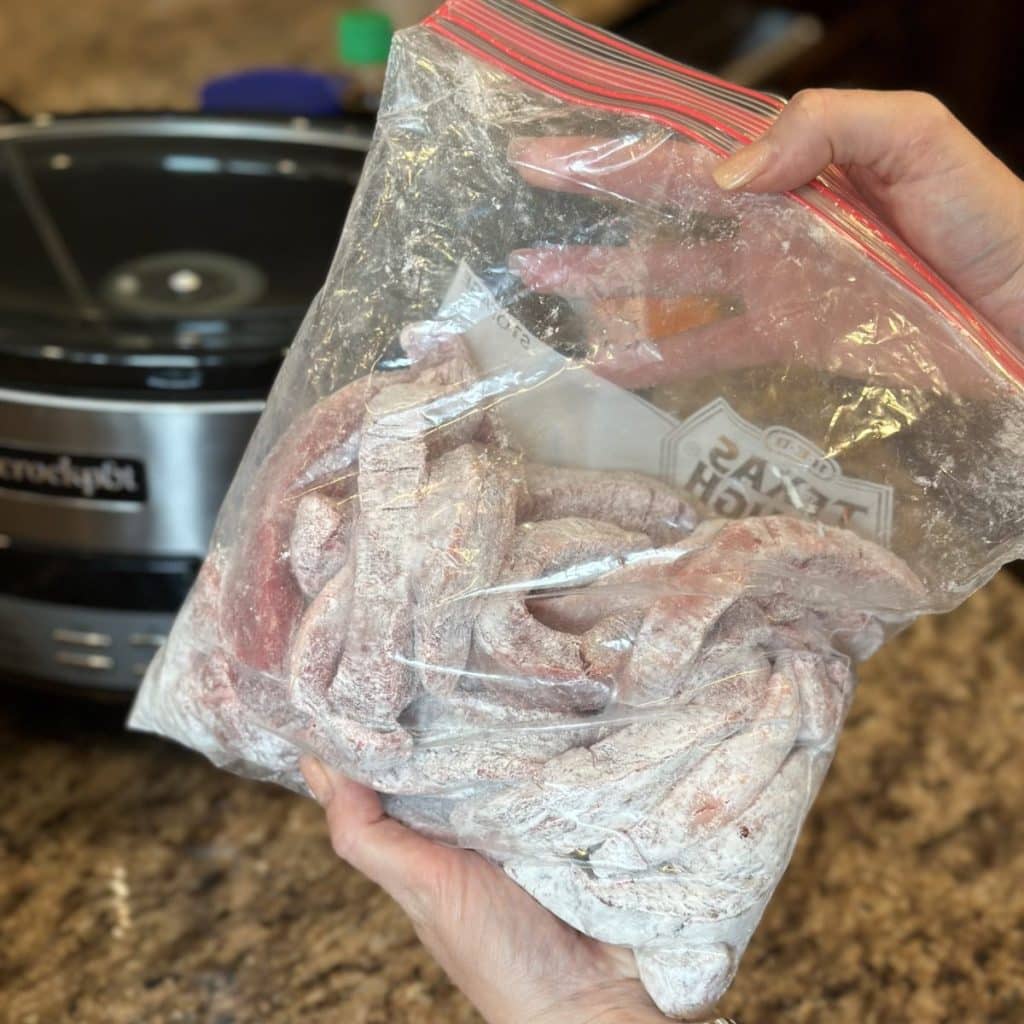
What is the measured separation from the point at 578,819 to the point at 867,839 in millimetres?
379

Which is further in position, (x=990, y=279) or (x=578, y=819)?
(x=990, y=279)

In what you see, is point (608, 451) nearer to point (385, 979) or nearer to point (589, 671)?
point (589, 671)

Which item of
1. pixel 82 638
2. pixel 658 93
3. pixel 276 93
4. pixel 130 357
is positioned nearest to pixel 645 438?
pixel 658 93

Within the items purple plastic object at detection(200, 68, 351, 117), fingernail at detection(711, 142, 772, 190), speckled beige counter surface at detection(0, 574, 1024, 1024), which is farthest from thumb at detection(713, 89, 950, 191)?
purple plastic object at detection(200, 68, 351, 117)

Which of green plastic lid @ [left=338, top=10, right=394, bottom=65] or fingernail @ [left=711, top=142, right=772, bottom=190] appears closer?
fingernail @ [left=711, top=142, right=772, bottom=190]

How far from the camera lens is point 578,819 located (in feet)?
1.82

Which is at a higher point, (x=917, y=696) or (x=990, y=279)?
(x=990, y=279)

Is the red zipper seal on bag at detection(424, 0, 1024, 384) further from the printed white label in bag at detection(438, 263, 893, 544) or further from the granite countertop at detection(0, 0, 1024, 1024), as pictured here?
the granite countertop at detection(0, 0, 1024, 1024)

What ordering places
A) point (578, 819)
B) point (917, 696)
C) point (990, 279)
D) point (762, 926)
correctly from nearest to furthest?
1. point (578, 819)
2. point (990, 279)
3. point (762, 926)
4. point (917, 696)

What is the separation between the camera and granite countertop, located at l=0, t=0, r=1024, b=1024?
0.75 metres

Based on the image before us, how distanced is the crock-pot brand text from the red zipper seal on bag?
33 cm

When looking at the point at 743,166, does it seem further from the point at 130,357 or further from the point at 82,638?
the point at 82,638

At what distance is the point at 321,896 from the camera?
0.81 meters

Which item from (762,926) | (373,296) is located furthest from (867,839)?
(373,296)
